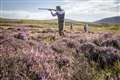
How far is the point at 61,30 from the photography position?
1878 centimetres

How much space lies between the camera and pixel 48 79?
3744 millimetres

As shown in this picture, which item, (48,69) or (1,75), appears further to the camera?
(48,69)

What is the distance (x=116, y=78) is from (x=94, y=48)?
9.08 feet

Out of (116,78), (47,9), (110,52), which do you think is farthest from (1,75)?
(47,9)

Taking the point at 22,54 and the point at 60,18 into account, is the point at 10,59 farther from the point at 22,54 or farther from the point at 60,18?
the point at 60,18

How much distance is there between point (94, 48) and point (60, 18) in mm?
11805

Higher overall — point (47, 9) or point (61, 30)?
point (47, 9)

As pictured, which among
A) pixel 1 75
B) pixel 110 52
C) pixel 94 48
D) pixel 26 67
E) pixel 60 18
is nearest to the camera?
pixel 1 75

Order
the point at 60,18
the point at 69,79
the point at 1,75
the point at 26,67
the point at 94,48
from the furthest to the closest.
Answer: the point at 60,18
the point at 94,48
the point at 69,79
the point at 26,67
the point at 1,75

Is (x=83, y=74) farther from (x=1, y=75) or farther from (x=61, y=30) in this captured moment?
(x=61, y=30)

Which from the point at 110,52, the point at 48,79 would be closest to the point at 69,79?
the point at 48,79

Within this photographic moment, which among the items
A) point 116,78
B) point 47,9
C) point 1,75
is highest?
point 47,9

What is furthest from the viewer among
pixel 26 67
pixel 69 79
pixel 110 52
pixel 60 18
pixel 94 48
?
pixel 60 18

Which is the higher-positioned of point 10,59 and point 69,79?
point 10,59
